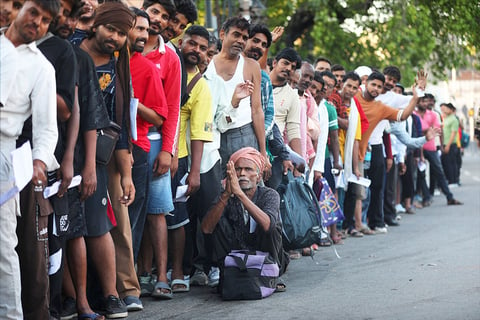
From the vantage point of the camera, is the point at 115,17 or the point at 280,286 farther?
the point at 280,286

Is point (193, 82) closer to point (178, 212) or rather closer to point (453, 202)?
point (178, 212)

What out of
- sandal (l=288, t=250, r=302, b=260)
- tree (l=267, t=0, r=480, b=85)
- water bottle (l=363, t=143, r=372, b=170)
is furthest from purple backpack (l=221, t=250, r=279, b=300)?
tree (l=267, t=0, r=480, b=85)

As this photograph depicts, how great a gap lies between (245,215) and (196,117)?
0.86 metres

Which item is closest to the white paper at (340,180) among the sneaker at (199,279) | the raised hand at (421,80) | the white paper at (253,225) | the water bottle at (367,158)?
the water bottle at (367,158)

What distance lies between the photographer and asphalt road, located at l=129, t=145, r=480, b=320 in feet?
25.3

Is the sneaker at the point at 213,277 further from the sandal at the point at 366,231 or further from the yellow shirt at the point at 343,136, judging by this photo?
the sandal at the point at 366,231

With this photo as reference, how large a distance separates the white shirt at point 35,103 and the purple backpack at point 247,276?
2.33m

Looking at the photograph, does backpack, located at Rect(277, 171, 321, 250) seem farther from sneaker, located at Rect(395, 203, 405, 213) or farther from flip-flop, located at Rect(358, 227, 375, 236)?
sneaker, located at Rect(395, 203, 405, 213)

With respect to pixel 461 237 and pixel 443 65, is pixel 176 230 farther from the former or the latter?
pixel 443 65

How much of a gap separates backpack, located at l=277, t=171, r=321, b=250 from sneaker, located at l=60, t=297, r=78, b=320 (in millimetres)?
2523

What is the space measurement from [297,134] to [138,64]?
11.9ft

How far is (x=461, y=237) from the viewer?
1373 centimetres

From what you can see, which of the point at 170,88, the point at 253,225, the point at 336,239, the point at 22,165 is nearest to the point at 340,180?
the point at 336,239

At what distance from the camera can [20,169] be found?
630 cm
